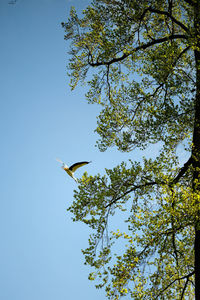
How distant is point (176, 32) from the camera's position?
14969 mm

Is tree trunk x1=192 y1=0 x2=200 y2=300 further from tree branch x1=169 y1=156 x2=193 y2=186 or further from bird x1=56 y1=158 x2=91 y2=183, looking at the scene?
bird x1=56 y1=158 x2=91 y2=183

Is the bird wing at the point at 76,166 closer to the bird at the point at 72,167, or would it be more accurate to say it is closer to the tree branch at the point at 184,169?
the bird at the point at 72,167

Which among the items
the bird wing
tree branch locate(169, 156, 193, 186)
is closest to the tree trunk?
tree branch locate(169, 156, 193, 186)

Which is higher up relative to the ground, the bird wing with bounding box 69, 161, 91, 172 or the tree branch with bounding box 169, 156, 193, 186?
the tree branch with bounding box 169, 156, 193, 186

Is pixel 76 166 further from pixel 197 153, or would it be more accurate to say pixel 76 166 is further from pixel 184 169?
pixel 184 169

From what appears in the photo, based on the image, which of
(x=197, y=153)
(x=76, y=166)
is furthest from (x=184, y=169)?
(x=76, y=166)

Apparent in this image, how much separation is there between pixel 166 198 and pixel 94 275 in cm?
Result: 340

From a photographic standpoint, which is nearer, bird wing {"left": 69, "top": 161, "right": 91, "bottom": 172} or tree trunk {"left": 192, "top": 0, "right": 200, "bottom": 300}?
bird wing {"left": 69, "top": 161, "right": 91, "bottom": 172}

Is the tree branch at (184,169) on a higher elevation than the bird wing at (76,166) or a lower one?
higher

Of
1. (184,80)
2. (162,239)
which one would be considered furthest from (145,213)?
(184,80)

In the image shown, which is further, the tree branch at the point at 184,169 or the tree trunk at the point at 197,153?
the tree branch at the point at 184,169

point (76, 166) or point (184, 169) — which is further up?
point (184, 169)

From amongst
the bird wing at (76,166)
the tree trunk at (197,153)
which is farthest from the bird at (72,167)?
the tree trunk at (197,153)

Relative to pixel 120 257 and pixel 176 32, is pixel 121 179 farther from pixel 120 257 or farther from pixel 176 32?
pixel 176 32
